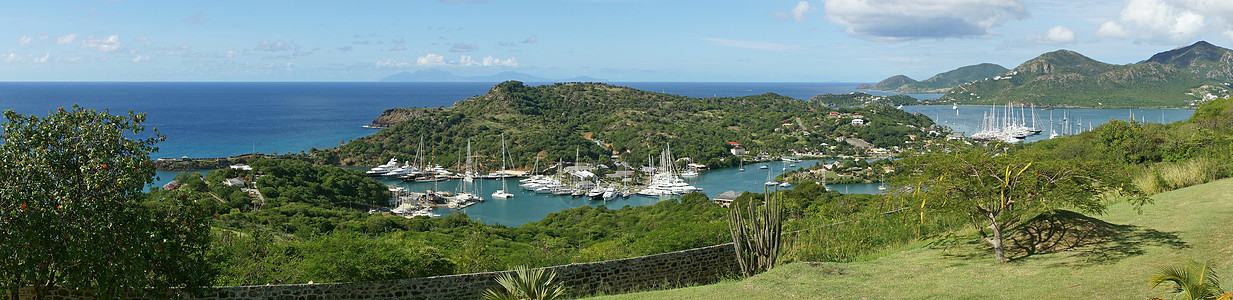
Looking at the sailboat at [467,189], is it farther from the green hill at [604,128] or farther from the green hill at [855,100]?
the green hill at [855,100]

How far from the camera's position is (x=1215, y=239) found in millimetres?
7004

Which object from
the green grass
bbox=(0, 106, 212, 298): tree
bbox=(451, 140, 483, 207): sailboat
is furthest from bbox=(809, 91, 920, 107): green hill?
bbox=(0, 106, 212, 298): tree

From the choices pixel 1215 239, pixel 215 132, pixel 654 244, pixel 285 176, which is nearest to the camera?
pixel 1215 239

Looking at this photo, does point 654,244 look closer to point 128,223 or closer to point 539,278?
point 539,278

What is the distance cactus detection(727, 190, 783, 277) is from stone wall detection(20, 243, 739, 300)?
10.1 inches

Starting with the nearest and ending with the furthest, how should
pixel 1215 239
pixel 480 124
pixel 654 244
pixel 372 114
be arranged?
pixel 1215 239 → pixel 654 244 → pixel 480 124 → pixel 372 114

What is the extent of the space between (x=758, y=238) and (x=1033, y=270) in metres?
3.25

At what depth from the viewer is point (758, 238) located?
920 centimetres

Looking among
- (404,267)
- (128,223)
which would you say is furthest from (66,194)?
(404,267)

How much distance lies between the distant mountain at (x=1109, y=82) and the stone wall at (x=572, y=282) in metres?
125

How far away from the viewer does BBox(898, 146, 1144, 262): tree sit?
7160 mm

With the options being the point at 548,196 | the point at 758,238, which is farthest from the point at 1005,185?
the point at 548,196

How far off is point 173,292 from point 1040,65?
168 metres

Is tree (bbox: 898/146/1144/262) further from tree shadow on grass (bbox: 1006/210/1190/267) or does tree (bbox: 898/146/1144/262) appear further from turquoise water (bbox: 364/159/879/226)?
turquoise water (bbox: 364/159/879/226)
